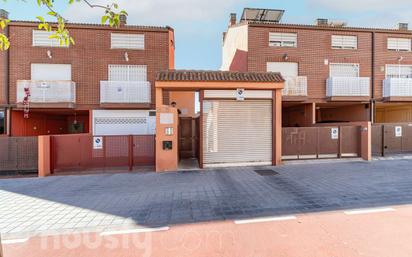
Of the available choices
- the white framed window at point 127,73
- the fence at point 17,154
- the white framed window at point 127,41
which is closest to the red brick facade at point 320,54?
the white framed window at point 127,73

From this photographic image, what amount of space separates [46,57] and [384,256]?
59.2 ft

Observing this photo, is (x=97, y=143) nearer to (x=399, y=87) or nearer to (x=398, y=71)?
(x=399, y=87)

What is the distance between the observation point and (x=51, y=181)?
26.8ft

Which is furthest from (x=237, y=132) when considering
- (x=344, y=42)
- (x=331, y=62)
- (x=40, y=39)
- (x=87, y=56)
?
(x=40, y=39)

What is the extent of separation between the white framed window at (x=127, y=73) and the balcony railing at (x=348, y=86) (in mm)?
12974

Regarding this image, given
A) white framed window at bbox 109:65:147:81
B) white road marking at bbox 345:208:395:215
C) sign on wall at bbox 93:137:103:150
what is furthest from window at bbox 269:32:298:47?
white road marking at bbox 345:208:395:215

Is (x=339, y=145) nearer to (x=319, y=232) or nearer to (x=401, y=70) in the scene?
(x=319, y=232)

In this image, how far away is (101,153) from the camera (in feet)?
33.5

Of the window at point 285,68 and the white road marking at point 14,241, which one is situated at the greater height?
the window at point 285,68

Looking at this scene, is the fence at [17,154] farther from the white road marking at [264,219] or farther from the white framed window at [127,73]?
the white road marking at [264,219]

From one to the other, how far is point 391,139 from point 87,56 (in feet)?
64.5

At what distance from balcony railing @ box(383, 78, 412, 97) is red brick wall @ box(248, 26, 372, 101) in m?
1.54

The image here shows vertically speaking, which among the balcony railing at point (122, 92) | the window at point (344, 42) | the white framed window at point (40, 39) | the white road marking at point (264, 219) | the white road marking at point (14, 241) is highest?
the window at point (344, 42)

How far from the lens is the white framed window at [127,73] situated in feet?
47.8
